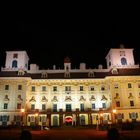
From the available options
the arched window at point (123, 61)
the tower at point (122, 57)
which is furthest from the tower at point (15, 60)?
the arched window at point (123, 61)

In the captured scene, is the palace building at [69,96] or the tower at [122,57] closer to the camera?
the palace building at [69,96]

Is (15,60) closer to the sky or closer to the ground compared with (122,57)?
closer to the ground

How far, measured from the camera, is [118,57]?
220ft

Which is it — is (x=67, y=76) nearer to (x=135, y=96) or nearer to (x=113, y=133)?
(x=135, y=96)

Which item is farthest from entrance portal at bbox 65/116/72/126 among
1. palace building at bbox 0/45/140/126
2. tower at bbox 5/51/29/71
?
tower at bbox 5/51/29/71

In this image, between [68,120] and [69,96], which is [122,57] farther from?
[68,120]

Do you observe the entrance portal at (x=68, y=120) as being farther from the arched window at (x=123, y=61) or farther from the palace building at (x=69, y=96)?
the arched window at (x=123, y=61)

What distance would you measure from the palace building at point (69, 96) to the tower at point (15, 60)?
1.16 m

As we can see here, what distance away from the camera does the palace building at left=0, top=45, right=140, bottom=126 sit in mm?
56531

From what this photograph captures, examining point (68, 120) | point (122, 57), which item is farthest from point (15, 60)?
point (122, 57)

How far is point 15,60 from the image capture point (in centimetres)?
6638

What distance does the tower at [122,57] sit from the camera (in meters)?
66.1

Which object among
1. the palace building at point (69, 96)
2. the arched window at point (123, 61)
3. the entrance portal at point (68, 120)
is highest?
the arched window at point (123, 61)

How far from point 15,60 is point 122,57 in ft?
106
